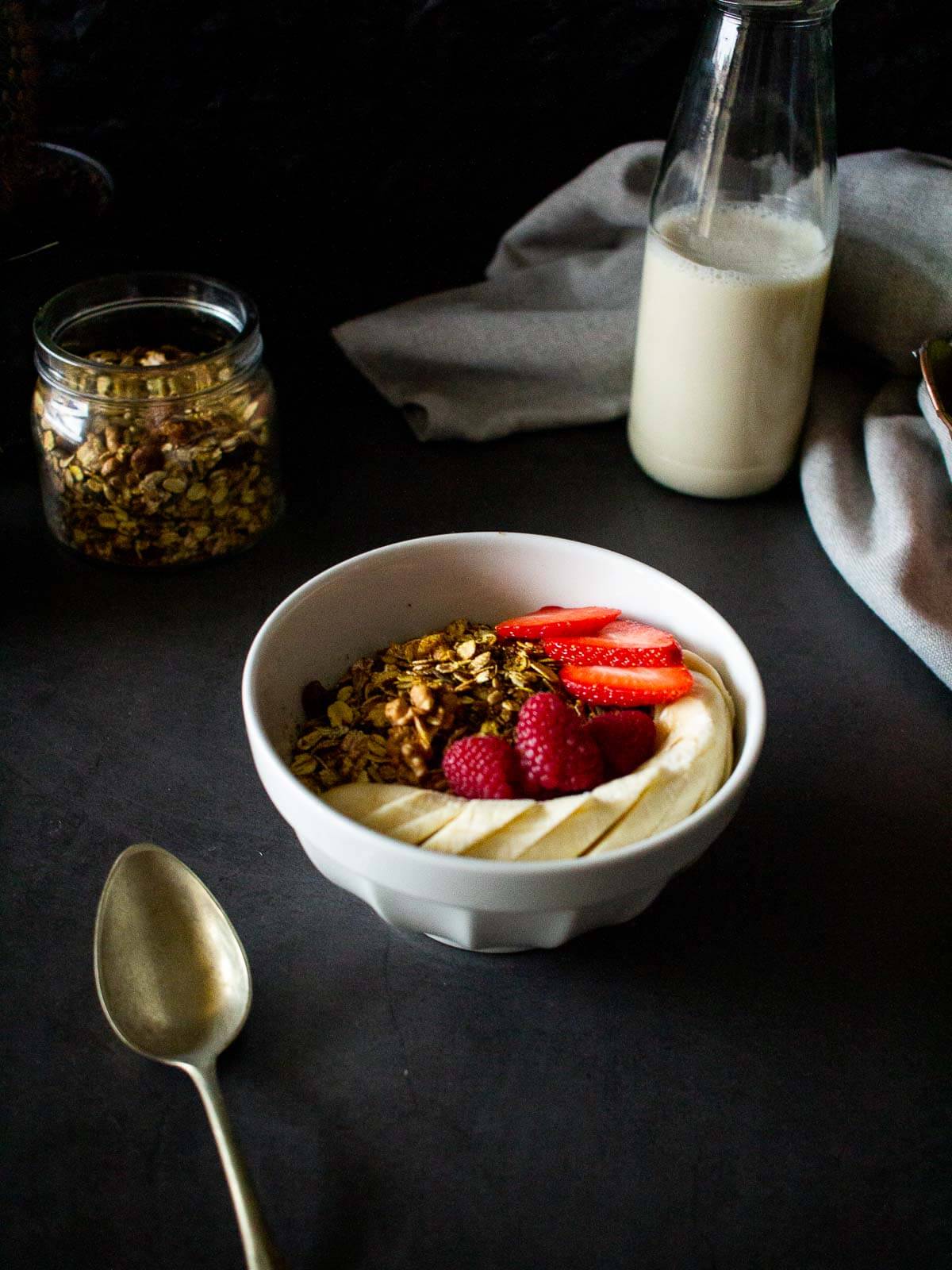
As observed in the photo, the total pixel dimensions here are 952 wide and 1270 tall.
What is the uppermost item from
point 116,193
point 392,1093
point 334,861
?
point 116,193

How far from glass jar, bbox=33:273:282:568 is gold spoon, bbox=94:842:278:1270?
0.98ft

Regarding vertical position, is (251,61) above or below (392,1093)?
above

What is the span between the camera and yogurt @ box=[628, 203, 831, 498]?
0.86 meters

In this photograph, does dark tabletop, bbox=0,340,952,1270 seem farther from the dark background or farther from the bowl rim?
the dark background

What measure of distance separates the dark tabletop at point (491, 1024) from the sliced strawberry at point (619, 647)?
14cm

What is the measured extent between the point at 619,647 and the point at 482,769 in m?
0.12

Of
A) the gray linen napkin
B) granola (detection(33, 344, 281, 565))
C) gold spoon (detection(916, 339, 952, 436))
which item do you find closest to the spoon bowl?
granola (detection(33, 344, 281, 565))

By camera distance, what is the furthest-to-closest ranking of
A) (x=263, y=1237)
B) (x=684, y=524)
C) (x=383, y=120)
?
1. (x=383, y=120)
2. (x=684, y=524)
3. (x=263, y=1237)

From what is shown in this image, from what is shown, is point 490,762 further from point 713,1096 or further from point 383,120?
point 383,120

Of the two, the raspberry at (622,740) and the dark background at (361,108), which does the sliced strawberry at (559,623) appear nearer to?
the raspberry at (622,740)

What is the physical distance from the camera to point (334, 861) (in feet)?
1.77

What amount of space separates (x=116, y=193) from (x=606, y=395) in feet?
1.50

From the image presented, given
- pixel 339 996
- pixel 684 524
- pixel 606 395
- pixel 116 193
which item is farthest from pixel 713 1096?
pixel 116 193

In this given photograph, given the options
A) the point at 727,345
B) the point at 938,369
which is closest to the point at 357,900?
the point at 727,345
